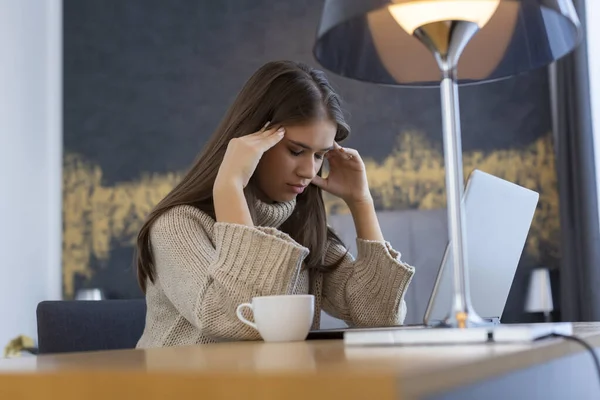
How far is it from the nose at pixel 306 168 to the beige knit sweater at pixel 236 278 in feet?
0.32

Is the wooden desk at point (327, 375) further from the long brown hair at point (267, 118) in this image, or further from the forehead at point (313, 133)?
the forehead at point (313, 133)

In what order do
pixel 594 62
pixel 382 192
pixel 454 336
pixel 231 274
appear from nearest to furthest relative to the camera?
pixel 454 336, pixel 231 274, pixel 594 62, pixel 382 192

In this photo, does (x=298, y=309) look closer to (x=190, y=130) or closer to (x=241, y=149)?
(x=241, y=149)

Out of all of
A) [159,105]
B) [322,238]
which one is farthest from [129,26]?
[322,238]

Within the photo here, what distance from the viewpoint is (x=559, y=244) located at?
4.14 meters

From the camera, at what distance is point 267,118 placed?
1718 millimetres

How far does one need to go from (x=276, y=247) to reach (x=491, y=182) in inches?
14.8

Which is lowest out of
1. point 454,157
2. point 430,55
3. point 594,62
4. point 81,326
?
point 81,326

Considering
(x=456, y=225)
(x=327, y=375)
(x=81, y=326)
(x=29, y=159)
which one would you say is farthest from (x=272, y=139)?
(x=29, y=159)

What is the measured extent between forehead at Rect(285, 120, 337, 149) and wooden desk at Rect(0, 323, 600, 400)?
39.7 inches

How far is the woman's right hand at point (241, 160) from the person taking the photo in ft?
4.84

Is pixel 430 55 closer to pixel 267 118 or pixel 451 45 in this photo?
pixel 451 45

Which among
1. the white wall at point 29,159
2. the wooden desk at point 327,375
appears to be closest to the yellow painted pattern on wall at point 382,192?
the white wall at point 29,159

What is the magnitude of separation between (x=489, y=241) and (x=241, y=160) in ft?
1.56
